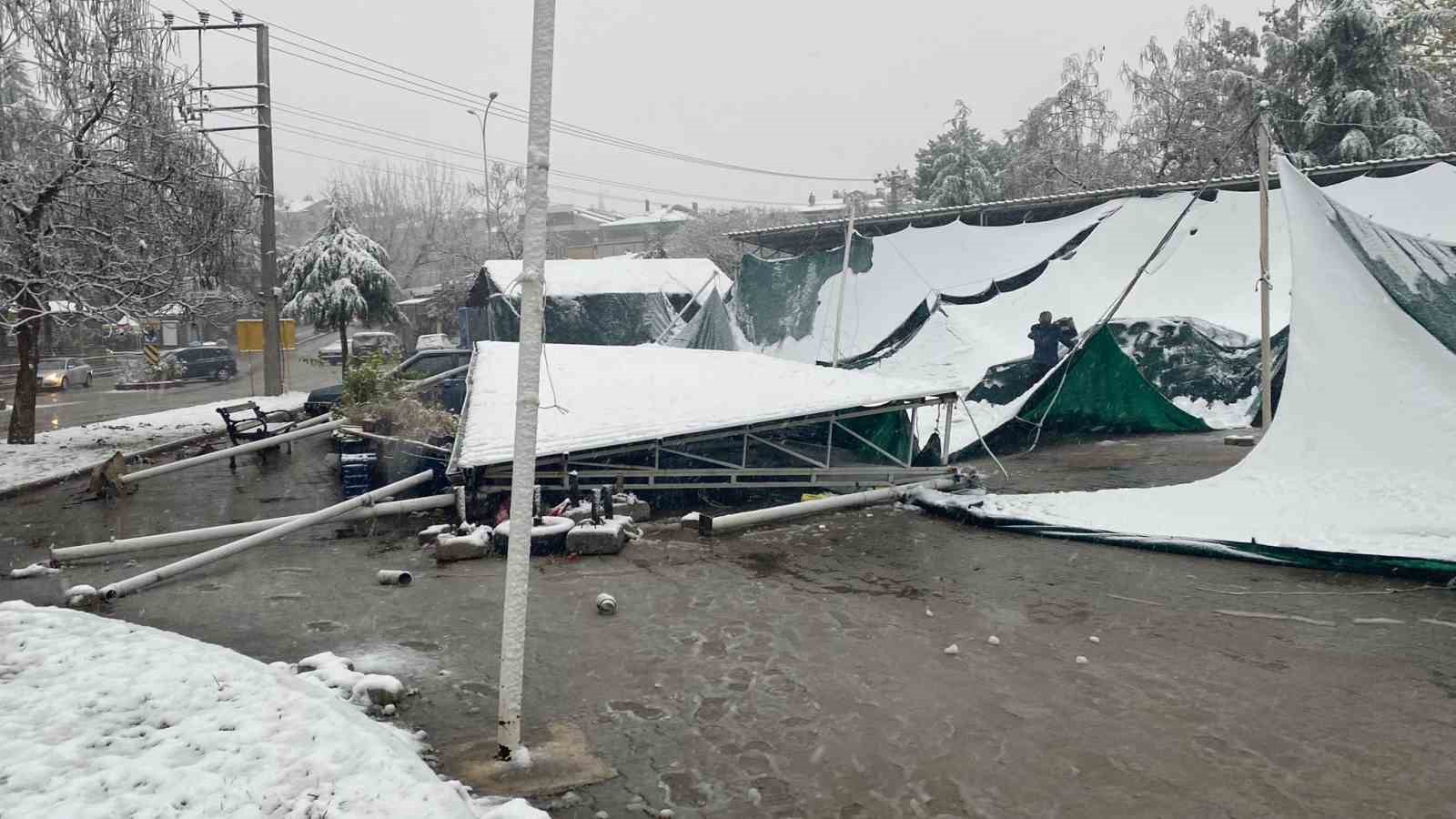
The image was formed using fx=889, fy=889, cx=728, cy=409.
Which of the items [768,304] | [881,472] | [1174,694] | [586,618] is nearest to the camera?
[1174,694]

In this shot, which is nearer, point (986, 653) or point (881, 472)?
point (986, 653)

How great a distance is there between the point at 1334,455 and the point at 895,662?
5367 mm

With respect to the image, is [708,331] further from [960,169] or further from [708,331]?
[960,169]

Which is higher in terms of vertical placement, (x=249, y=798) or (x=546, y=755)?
(x=249, y=798)

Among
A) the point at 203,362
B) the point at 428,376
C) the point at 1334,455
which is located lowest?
the point at 203,362

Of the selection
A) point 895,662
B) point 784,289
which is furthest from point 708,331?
point 895,662

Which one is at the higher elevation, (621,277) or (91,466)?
(621,277)

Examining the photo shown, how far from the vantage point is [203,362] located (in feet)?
105

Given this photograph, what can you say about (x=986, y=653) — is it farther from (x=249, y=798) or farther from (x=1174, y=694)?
(x=249, y=798)

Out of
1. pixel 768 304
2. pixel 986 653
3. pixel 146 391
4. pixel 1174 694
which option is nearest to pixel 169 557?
pixel 986 653

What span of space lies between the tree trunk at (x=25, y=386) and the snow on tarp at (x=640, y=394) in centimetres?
698

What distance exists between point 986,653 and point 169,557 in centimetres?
729

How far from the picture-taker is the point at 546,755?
4453mm

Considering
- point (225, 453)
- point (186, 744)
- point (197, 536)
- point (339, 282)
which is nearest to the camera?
point (186, 744)
